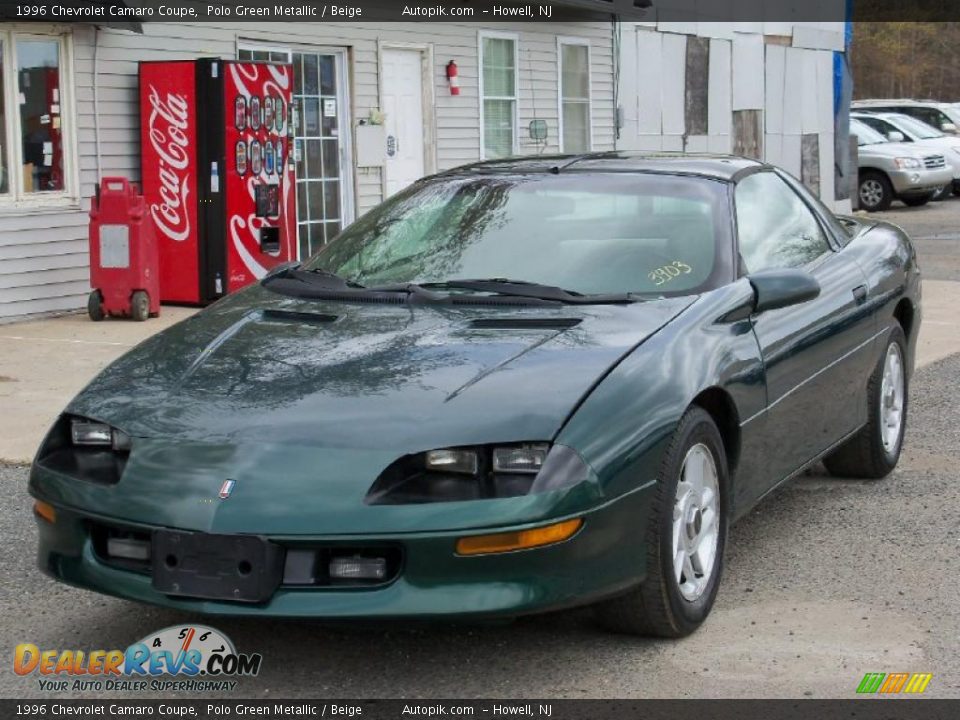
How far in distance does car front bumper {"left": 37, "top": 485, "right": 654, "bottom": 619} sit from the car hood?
0.28 metres

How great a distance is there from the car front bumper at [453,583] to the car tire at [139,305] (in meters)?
7.55

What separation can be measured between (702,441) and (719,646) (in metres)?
0.61

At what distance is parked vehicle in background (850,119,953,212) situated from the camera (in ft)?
83.9

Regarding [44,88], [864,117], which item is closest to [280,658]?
[44,88]

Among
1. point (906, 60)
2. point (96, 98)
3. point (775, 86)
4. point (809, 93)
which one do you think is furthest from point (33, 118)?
point (906, 60)

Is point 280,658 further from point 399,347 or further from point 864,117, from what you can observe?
point 864,117

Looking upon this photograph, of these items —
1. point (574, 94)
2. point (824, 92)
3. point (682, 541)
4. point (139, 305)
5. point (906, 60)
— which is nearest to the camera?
point (682, 541)

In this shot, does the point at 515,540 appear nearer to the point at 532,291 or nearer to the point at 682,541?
the point at 682,541

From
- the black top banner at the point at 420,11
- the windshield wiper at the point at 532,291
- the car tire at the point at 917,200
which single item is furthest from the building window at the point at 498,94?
the windshield wiper at the point at 532,291

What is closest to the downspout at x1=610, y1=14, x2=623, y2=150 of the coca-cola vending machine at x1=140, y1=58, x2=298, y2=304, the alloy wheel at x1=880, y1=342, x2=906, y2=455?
the coca-cola vending machine at x1=140, y1=58, x2=298, y2=304

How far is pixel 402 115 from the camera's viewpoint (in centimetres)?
1592

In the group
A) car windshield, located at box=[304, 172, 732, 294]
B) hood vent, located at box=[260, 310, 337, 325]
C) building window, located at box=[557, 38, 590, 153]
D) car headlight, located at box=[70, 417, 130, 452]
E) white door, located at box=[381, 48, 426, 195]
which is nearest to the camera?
car headlight, located at box=[70, 417, 130, 452]

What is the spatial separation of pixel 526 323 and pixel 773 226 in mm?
1631

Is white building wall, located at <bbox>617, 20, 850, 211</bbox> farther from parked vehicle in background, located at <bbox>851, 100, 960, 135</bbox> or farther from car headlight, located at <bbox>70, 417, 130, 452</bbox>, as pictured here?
car headlight, located at <bbox>70, 417, 130, 452</bbox>
